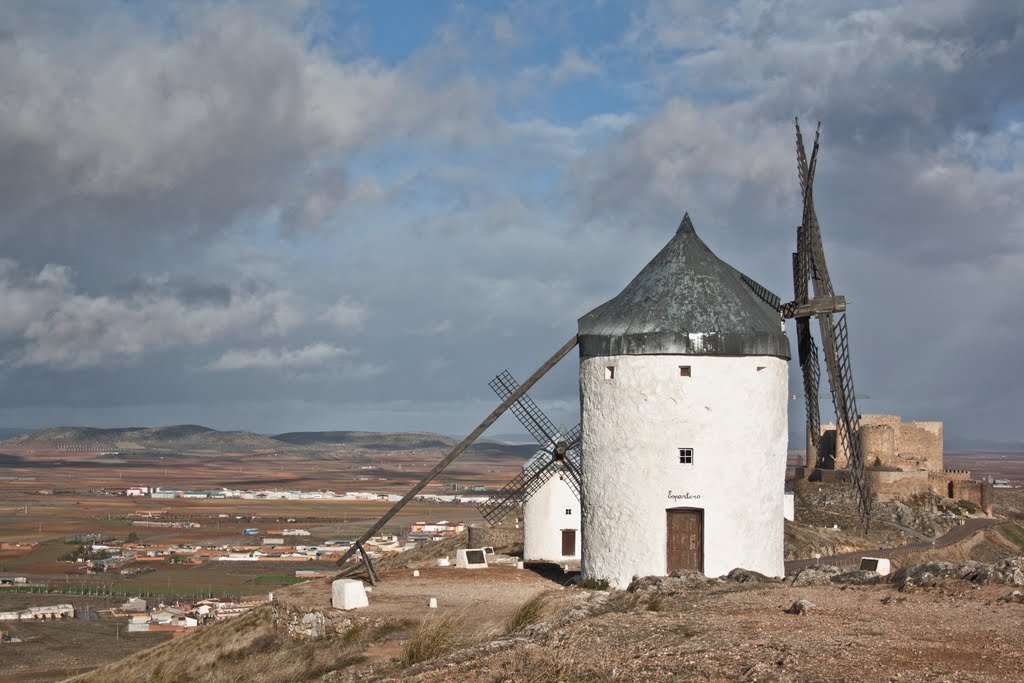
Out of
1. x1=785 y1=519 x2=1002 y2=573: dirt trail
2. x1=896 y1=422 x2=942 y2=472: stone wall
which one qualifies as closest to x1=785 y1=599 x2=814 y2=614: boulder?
x1=785 y1=519 x2=1002 y2=573: dirt trail

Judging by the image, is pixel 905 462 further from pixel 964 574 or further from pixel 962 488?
pixel 964 574

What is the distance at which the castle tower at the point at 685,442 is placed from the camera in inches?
736

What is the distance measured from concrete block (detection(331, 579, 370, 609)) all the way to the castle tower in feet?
13.3

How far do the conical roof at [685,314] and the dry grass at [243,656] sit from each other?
6.45m

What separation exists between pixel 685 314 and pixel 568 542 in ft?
33.2

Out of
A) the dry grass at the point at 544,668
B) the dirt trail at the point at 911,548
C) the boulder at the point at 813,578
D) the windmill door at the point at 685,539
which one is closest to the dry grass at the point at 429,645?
the dry grass at the point at 544,668

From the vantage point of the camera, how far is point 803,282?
21.5 meters

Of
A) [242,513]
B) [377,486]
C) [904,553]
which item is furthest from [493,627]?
[377,486]

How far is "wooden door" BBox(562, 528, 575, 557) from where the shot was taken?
27438 millimetres

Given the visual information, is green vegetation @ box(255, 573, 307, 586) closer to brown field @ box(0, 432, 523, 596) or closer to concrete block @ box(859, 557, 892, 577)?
brown field @ box(0, 432, 523, 596)

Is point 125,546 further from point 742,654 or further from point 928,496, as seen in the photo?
point 742,654

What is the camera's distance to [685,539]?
1878cm

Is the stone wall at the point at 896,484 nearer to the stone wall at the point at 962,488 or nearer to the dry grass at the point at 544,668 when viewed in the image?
the stone wall at the point at 962,488

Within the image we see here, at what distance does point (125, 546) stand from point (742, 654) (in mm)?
86495
